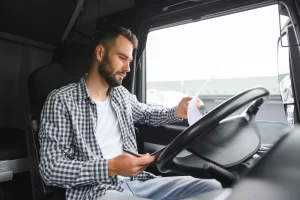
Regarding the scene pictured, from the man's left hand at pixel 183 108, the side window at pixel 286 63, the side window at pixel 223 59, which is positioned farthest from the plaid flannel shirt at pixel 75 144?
the side window at pixel 286 63

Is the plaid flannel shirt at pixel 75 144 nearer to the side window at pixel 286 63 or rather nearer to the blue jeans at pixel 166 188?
the blue jeans at pixel 166 188

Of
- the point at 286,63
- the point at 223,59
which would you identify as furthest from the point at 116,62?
the point at 286,63

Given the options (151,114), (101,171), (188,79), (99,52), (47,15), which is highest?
(47,15)

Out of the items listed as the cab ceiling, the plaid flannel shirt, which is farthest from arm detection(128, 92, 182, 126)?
the cab ceiling

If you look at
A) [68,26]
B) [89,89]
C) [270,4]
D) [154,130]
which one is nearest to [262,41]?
[270,4]

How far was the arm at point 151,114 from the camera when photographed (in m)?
1.27

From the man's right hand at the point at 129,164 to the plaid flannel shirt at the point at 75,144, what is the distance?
0.02 m

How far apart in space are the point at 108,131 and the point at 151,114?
0.28 m

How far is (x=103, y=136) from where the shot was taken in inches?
43.8

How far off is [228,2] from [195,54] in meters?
0.35

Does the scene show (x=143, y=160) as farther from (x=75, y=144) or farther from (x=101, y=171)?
(x=75, y=144)

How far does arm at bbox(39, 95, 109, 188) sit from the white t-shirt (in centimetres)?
16

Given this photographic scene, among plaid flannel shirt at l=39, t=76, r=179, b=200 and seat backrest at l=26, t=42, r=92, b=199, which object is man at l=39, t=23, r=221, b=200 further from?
seat backrest at l=26, t=42, r=92, b=199

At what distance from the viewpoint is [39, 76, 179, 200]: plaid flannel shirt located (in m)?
0.85
